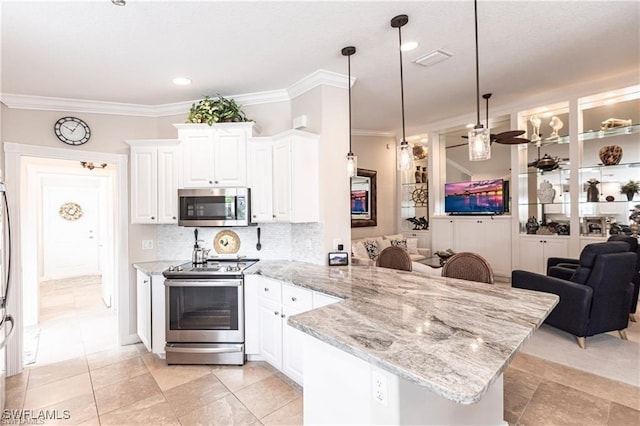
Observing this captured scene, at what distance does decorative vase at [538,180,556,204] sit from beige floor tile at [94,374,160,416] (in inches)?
225

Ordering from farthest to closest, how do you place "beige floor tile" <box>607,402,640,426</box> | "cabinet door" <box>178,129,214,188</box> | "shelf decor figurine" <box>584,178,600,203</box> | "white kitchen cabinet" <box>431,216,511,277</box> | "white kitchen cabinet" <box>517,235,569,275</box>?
"white kitchen cabinet" <box>431,216,511,277</box> → "white kitchen cabinet" <box>517,235,569,275</box> → "shelf decor figurine" <box>584,178,600,203</box> → "cabinet door" <box>178,129,214,188</box> → "beige floor tile" <box>607,402,640,426</box>

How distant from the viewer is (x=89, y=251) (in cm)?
792

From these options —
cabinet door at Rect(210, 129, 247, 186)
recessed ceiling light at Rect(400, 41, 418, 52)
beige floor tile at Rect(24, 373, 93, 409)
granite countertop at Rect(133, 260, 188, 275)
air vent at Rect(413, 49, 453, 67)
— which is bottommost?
beige floor tile at Rect(24, 373, 93, 409)

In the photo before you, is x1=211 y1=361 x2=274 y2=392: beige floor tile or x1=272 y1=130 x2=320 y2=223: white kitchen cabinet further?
x1=272 y1=130 x2=320 y2=223: white kitchen cabinet

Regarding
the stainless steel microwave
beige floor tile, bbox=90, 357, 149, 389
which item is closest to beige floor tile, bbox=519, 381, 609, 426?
the stainless steel microwave

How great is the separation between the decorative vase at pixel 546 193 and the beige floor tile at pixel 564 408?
3337mm

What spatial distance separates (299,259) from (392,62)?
225 centimetres

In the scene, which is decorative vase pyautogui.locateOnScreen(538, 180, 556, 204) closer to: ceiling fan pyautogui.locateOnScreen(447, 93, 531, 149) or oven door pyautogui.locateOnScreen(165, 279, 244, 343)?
ceiling fan pyautogui.locateOnScreen(447, 93, 531, 149)

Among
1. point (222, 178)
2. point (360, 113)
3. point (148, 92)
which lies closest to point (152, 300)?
point (222, 178)

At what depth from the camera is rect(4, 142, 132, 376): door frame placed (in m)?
3.05

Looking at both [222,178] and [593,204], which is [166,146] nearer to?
[222,178]

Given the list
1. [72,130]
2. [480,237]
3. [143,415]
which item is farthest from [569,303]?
[72,130]

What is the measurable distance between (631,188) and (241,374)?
545 cm

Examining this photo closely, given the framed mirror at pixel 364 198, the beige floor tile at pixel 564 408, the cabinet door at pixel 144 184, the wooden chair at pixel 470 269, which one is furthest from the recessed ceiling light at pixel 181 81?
the beige floor tile at pixel 564 408
